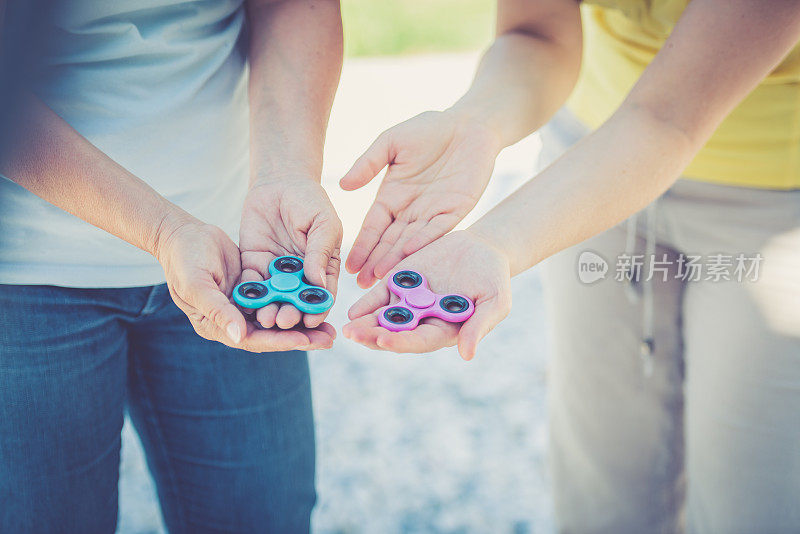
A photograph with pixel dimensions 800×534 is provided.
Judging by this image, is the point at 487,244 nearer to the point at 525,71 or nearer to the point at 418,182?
the point at 418,182

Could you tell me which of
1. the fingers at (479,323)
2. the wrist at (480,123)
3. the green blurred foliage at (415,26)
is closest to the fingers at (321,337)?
the fingers at (479,323)

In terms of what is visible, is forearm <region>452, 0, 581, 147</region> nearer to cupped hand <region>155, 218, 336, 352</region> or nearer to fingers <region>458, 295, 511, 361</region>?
fingers <region>458, 295, 511, 361</region>

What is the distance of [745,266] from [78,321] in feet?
4.17

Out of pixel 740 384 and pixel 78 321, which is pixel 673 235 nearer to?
pixel 740 384

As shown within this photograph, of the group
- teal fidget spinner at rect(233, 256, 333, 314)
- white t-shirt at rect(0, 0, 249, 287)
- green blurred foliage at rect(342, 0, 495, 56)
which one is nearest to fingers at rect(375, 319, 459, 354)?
teal fidget spinner at rect(233, 256, 333, 314)

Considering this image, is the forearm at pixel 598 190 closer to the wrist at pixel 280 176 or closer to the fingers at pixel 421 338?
the fingers at pixel 421 338

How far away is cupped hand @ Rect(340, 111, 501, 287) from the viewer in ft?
4.96

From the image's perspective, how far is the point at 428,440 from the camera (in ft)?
8.44

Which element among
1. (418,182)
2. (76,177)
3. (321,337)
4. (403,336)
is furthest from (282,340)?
(418,182)

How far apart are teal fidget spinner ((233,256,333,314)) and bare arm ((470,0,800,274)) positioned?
356mm

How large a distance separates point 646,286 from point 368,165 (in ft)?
2.35

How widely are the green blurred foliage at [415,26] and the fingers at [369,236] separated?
410cm

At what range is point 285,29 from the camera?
1494 mm

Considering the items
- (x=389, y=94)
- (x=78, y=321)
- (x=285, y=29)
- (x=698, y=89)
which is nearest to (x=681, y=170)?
(x=698, y=89)
